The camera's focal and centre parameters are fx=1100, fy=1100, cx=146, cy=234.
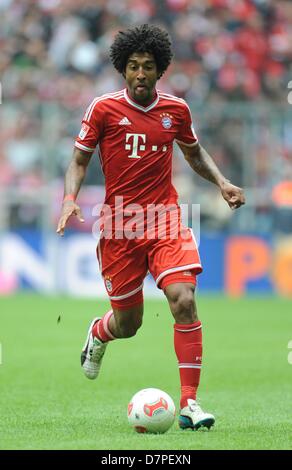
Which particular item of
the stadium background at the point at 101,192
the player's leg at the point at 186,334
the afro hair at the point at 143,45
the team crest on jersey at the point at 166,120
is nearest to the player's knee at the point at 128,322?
the player's leg at the point at 186,334

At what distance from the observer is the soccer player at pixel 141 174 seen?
7.22 m

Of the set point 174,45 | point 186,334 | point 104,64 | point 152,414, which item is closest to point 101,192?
point 104,64

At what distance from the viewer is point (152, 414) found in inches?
265

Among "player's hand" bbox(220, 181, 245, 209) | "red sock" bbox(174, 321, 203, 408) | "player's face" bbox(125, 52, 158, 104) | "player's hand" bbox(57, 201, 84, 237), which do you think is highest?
"player's face" bbox(125, 52, 158, 104)

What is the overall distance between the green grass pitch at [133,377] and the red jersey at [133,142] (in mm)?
1577

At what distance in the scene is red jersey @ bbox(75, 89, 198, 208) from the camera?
24.5 feet

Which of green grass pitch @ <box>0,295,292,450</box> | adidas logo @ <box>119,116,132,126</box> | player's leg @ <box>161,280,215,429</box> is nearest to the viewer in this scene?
green grass pitch @ <box>0,295,292,450</box>

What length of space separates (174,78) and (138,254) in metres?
13.0

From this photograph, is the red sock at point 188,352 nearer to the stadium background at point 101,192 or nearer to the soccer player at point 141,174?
the soccer player at point 141,174

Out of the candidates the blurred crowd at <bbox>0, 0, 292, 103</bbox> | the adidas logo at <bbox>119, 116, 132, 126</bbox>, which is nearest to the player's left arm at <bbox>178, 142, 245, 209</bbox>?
the adidas logo at <bbox>119, 116, 132, 126</bbox>

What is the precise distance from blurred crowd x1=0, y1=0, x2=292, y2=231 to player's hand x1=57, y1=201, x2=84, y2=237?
11661 mm

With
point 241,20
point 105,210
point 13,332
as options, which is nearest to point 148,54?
point 105,210

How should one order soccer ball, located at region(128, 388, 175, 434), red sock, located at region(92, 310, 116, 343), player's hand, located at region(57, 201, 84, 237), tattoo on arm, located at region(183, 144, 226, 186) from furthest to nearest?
1. red sock, located at region(92, 310, 116, 343)
2. tattoo on arm, located at region(183, 144, 226, 186)
3. player's hand, located at region(57, 201, 84, 237)
4. soccer ball, located at region(128, 388, 175, 434)

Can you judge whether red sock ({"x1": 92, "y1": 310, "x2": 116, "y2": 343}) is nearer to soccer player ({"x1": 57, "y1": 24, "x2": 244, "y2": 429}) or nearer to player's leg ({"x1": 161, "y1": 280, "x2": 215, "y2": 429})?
soccer player ({"x1": 57, "y1": 24, "x2": 244, "y2": 429})
